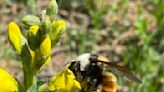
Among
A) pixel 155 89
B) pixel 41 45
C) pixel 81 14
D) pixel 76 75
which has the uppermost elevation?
pixel 41 45


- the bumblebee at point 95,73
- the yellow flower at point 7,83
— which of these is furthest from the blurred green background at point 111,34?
the yellow flower at point 7,83

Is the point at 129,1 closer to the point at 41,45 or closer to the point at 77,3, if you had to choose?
the point at 77,3

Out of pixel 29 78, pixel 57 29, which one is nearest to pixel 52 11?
pixel 57 29

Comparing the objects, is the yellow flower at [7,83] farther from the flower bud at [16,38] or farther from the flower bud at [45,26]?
the flower bud at [45,26]

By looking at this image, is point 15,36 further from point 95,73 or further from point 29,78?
point 95,73

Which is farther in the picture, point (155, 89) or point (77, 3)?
point (77, 3)

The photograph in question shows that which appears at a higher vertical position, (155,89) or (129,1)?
(129,1)

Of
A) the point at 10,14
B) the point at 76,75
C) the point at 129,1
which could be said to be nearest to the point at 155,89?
the point at 129,1
